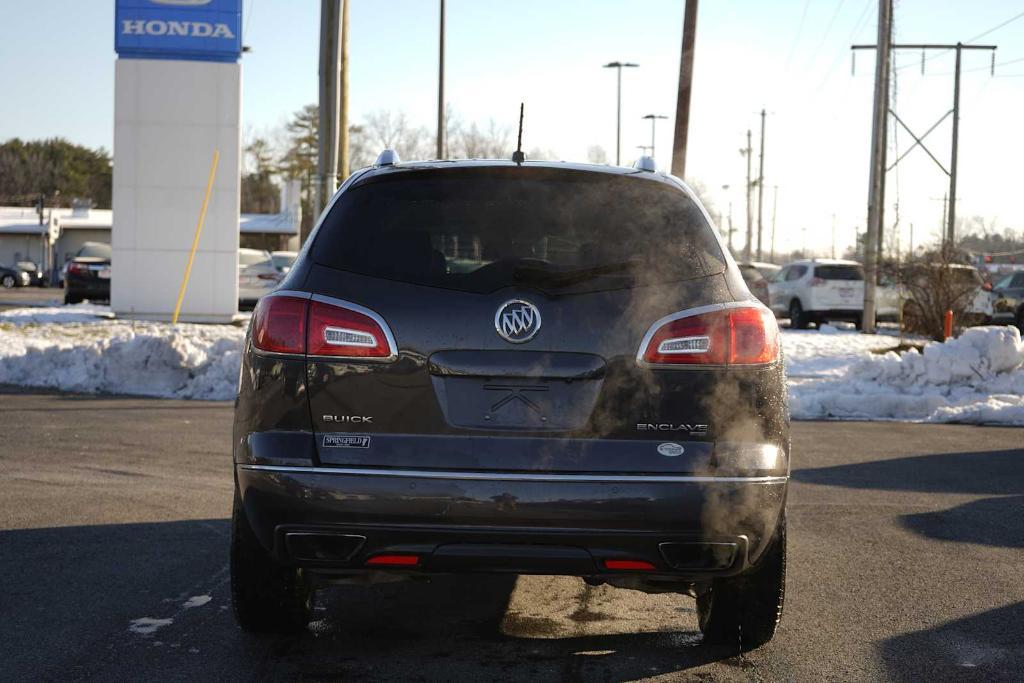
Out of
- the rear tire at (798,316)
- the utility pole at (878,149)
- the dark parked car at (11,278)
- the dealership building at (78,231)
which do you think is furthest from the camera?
the dealership building at (78,231)

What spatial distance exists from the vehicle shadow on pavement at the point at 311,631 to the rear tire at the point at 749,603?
87 millimetres

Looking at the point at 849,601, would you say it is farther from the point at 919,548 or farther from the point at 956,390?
the point at 956,390

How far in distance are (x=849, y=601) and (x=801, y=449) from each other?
5.15m

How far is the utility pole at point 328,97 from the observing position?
54.0 feet

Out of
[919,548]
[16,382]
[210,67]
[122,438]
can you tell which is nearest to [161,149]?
[210,67]

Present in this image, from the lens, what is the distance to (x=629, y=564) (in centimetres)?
390

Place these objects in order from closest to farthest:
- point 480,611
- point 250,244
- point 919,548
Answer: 1. point 480,611
2. point 919,548
3. point 250,244

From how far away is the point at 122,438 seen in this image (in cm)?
1012

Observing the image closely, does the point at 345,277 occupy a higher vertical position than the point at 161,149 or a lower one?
lower

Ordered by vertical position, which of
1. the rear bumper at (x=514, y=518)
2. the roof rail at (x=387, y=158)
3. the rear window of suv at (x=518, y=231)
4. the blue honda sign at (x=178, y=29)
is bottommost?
the rear bumper at (x=514, y=518)

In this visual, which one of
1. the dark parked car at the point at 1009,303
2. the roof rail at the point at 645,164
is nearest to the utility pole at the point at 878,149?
the dark parked car at the point at 1009,303

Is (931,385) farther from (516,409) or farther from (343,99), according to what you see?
(516,409)

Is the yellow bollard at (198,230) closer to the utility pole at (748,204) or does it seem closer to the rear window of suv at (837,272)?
the rear window of suv at (837,272)

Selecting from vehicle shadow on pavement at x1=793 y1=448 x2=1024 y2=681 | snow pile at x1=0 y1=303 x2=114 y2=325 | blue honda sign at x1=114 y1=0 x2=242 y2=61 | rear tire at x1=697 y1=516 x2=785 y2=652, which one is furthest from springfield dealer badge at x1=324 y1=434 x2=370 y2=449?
blue honda sign at x1=114 y1=0 x2=242 y2=61
